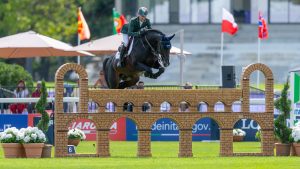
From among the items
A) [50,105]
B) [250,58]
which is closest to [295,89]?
[50,105]

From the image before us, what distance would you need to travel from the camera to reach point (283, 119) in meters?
28.0

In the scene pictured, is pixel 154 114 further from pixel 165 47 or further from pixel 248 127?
pixel 248 127

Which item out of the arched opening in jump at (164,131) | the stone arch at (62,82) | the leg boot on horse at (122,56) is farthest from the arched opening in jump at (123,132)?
the stone arch at (62,82)

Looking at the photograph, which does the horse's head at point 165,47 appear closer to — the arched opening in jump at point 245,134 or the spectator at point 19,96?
the arched opening in jump at point 245,134

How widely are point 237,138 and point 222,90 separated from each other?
9.50 meters

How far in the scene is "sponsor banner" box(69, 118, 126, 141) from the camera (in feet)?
123

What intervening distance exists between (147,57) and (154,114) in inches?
94.2

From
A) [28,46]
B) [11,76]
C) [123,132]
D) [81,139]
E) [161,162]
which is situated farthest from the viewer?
[11,76]

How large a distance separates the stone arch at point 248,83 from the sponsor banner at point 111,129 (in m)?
10.2

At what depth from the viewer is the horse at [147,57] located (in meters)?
28.8

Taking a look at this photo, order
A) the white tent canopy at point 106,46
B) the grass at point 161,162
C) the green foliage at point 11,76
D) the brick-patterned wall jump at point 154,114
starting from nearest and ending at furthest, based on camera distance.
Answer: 1. the grass at point 161,162
2. the brick-patterned wall jump at point 154,114
3. the white tent canopy at point 106,46
4. the green foliage at point 11,76

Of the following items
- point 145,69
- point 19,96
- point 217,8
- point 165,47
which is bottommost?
point 19,96

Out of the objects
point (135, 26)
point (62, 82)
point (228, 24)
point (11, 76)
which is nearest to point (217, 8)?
point (228, 24)

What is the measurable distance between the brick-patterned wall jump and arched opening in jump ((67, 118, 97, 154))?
369 mm
